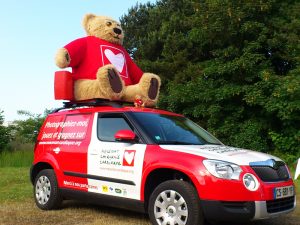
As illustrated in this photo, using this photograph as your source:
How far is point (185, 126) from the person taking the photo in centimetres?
670

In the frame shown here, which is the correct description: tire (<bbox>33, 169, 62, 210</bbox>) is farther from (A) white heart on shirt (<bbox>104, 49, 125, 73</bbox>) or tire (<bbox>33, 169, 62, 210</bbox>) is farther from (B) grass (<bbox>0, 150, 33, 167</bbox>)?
(B) grass (<bbox>0, 150, 33, 167</bbox>)

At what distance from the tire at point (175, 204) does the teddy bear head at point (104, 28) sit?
4.28 metres

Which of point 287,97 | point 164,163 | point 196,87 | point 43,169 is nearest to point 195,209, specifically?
point 164,163

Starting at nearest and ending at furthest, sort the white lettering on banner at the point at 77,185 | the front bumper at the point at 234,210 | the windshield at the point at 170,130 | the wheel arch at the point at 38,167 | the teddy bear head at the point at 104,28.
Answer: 1. the front bumper at the point at 234,210
2. the windshield at the point at 170,130
3. the white lettering on banner at the point at 77,185
4. the wheel arch at the point at 38,167
5. the teddy bear head at the point at 104,28

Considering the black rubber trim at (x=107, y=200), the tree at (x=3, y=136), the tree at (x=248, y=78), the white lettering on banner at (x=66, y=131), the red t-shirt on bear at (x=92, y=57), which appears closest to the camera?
the black rubber trim at (x=107, y=200)

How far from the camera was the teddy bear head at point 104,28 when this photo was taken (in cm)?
897

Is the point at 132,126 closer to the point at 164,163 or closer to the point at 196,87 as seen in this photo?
the point at 164,163

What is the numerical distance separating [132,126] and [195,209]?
1.56 meters

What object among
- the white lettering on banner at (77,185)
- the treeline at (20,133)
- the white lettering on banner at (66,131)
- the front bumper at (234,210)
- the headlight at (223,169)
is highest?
the white lettering on banner at (66,131)

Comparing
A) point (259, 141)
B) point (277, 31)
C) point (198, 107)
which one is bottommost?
point (259, 141)

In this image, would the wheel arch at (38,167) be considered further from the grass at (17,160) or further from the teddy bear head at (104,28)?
the grass at (17,160)

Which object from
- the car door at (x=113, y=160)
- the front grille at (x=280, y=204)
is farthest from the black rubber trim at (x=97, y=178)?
the front grille at (x=280, y=204)

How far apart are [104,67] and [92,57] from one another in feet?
2.37

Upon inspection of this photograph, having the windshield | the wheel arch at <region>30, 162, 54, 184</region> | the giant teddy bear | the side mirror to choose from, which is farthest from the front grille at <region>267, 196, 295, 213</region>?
the wheel arch at <region>30, 162, 54, 184</region>
